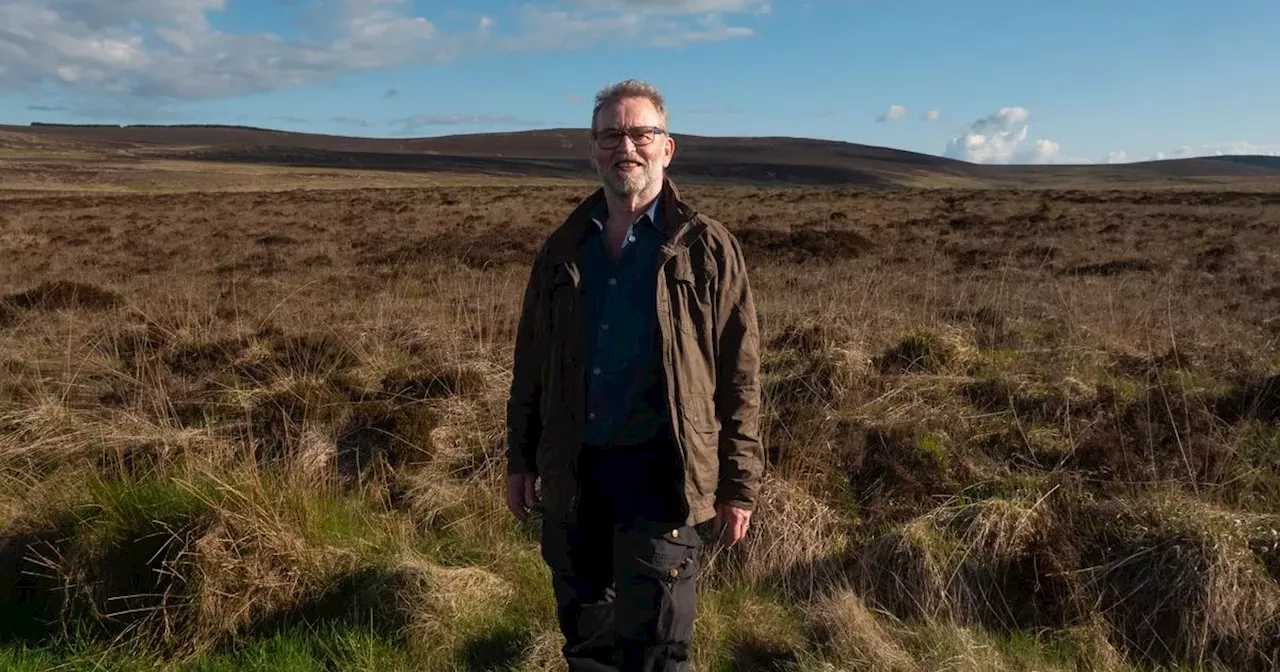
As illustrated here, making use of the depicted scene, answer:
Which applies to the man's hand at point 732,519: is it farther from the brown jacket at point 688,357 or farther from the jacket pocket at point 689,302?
the jacket pocket at point 689,302

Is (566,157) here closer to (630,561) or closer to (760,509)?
(760,509)

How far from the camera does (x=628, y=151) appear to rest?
2.19 m

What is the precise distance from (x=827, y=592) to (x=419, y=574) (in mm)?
1642

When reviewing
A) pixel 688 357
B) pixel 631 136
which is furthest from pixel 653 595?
pixel 631 136

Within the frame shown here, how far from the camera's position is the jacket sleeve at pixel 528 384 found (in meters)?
2.45

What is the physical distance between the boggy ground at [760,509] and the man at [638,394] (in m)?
0.69

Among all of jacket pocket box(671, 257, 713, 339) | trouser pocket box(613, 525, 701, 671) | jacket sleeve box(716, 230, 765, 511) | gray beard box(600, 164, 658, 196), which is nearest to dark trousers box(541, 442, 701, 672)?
trouser pocket box(613, 525, 701, 671)

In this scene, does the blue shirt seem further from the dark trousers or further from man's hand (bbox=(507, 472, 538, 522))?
man's hand (bbox=(507, 472, 538, 522))

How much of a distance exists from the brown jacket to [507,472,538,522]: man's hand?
0.15 meters

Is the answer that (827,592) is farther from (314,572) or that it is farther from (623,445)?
(314,572)

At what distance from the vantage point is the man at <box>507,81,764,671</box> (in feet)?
7.27

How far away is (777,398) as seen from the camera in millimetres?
5258

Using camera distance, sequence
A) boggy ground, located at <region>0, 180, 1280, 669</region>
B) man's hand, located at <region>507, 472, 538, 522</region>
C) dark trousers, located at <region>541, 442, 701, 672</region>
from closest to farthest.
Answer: dark trousers, located at <region>541, 442, 701, 672</region> → man's hand, located at <region>507, 472, 538, 522</region> → boggy ground, located at <region>0, 180, 1280, 669</region>

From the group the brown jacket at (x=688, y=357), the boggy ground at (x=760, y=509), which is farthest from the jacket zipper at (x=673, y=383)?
the boggy ground at (x=760, y=509)
